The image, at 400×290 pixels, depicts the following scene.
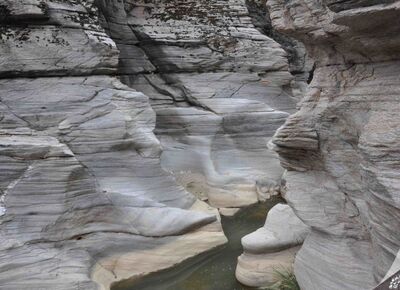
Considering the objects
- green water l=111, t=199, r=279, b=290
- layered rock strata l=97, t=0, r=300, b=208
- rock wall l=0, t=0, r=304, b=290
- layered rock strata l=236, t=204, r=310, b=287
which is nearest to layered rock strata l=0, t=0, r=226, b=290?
rock wall l=0, t=0, r=304, b=290

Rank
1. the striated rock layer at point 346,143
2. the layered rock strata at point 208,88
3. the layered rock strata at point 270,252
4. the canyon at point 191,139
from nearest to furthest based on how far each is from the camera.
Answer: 1. the striated rock layer at point 346,143
2. the canyon at point 191,139
3. the layered rock strata at point 270,252
4. the layered rock strata at point 208,88

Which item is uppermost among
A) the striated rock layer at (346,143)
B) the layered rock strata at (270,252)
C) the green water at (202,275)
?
the striated rock layer at (346,143)

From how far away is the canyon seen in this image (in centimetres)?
580

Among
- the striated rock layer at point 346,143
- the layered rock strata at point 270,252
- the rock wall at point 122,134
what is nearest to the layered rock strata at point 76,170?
the rock wall at point 122,134

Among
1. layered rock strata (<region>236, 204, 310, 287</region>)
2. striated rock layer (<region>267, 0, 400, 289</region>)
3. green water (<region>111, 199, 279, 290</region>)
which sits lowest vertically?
green water (<region>111, 199, 279, 290</region>)

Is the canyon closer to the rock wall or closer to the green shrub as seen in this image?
the rock wall

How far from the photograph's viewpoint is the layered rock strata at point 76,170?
814cm

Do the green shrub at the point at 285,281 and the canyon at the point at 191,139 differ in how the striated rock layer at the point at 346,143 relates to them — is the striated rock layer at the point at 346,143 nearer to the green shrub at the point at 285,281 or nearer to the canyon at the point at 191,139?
the canyon at the point at 191,139

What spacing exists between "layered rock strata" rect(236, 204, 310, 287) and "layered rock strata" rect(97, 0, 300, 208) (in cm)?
383

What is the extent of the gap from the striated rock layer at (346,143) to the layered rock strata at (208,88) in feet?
17.4

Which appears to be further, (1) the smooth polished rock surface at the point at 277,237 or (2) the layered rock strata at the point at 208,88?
(2) the layered rock strata at the point at 208,88

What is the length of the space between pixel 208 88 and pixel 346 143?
8.05 metres

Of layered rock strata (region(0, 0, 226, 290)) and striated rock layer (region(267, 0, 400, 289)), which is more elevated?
striated rock layer (region(267, 0, 400, 289))

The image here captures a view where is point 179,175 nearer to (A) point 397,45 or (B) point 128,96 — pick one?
(B) point 128,96
